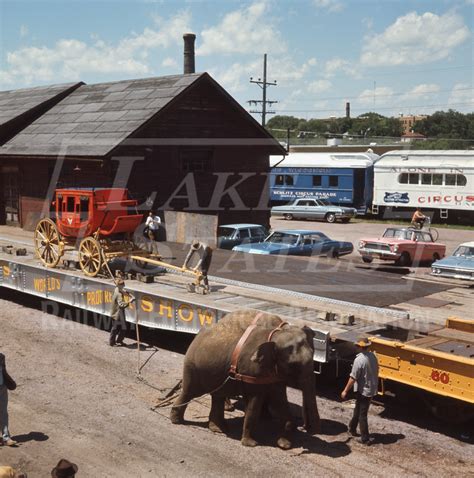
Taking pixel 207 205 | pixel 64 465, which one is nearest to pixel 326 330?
pixel 64 465

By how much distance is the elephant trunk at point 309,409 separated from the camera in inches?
329

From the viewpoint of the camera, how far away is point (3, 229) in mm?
26156

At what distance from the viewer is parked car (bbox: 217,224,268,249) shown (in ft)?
70.1

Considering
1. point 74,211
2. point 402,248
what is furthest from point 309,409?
point 402,248

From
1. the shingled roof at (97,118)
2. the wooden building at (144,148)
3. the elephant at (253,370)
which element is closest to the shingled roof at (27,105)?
the wooden building at (144,148)

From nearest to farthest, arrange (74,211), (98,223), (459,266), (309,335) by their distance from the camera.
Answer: (309,335) → (98,223) → (74,211) → (459,266)

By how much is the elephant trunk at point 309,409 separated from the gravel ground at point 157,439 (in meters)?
0.50

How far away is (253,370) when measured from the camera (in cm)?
868

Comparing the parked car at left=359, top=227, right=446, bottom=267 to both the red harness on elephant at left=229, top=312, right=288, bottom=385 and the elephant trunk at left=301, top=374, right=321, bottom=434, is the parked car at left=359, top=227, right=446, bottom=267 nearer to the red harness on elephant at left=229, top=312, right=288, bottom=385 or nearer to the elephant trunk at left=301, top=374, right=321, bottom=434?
the red harness on elephant at left=229, top=312, right=288, bottom=385

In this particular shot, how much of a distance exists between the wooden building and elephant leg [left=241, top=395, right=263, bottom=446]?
1420 centimetres

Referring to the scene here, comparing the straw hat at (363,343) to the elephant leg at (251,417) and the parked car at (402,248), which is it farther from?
the parked car at (402,248)

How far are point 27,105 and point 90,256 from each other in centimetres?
1638

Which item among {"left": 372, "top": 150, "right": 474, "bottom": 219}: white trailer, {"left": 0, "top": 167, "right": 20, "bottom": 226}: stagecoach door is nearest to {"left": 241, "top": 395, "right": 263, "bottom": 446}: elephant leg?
{"left": 0, "top": 167, "right": 20, "bottom": 226}: stagecoach door

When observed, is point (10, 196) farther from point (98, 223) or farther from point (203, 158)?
point (98, 223)
